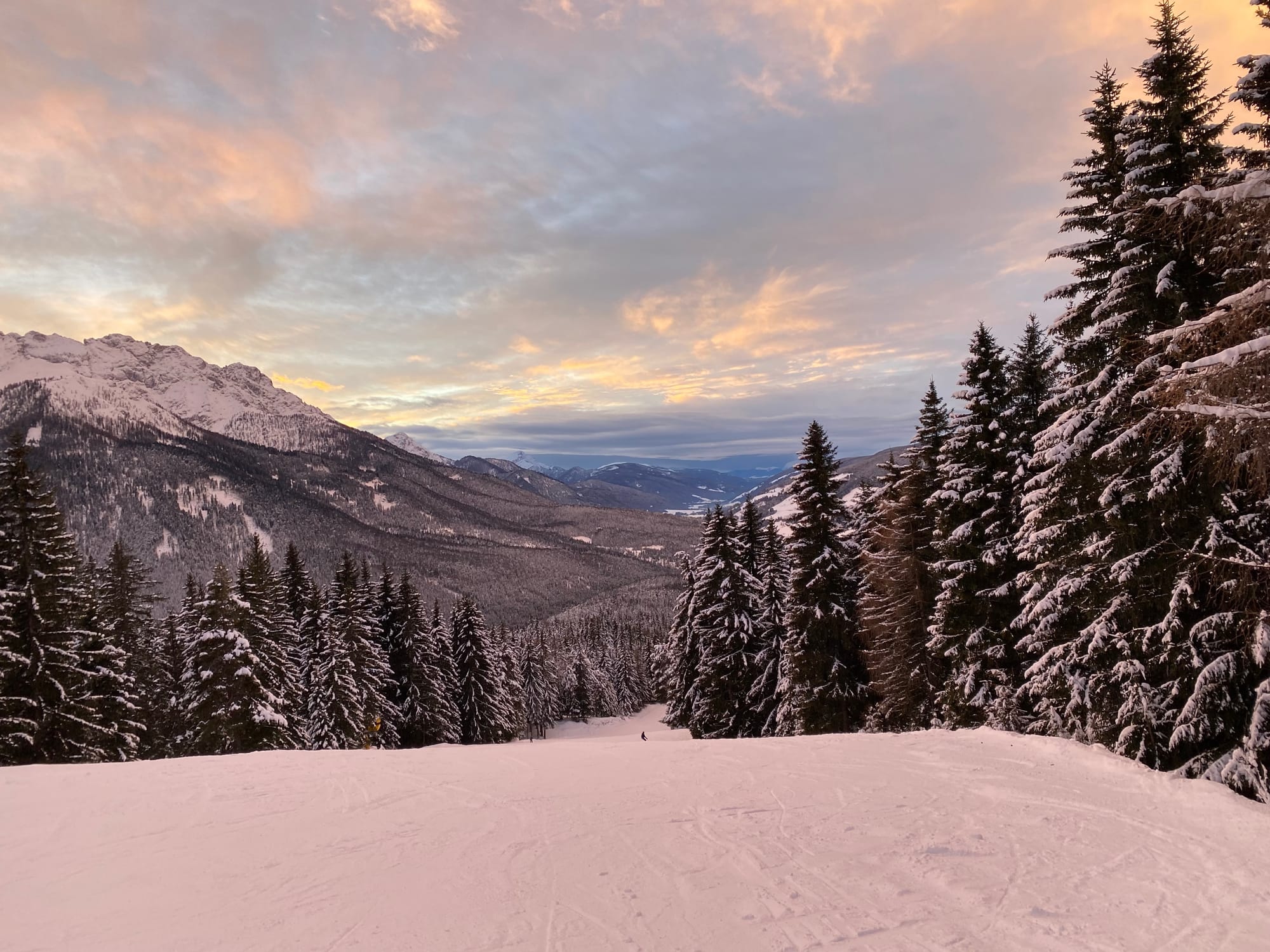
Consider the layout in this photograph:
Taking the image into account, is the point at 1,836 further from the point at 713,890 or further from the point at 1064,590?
the point at 1064,590

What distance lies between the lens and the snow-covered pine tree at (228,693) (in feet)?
88.3

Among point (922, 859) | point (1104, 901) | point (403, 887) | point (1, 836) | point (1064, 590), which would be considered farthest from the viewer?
point (1064, 590)

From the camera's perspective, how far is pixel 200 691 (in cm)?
2862

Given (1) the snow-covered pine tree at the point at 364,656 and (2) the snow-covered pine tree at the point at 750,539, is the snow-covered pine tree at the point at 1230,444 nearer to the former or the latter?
(2) the snow-covered pine tree at the point at 750,539

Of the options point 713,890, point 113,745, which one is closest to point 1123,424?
point 713,890

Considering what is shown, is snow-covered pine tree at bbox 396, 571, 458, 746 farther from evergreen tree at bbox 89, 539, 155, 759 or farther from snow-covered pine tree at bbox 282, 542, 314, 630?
evergreen tree at bbox 89, 539, 155, 759

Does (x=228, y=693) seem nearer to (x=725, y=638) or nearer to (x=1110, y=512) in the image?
(x=725, y=638)

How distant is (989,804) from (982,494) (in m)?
11.5

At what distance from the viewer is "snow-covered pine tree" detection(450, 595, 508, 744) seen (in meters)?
42.8

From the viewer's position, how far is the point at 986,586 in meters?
18.7

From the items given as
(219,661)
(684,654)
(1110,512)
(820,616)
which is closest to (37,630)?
(219,661)

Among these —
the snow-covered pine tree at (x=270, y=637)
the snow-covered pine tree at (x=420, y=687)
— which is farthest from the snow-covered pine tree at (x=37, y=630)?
the snow-covered pine tree at (x=420, y=687)

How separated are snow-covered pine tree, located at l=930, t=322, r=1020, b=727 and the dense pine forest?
9cm

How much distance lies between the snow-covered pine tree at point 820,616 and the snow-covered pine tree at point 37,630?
25.2m
